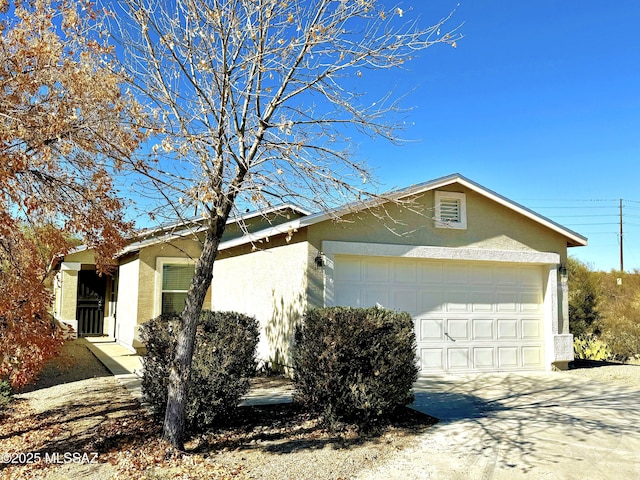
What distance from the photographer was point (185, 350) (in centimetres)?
587

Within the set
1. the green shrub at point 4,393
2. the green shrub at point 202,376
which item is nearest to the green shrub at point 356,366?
the green shrub at point 202,376

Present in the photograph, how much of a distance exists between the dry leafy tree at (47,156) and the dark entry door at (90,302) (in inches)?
557

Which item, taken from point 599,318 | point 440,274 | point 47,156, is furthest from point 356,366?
point 599,318

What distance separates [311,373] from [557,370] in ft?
23.9

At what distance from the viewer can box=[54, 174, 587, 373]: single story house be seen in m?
10.1

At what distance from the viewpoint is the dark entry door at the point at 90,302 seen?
1941 centimetres

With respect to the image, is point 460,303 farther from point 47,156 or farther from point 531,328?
point 47,156

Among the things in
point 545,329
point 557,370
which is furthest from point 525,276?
point 557,370

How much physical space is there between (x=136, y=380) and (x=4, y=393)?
7.54 ft

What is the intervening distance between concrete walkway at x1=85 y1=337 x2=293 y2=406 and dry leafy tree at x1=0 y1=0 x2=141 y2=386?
1908mm

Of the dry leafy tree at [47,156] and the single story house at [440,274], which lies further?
the single story house at [440,274]

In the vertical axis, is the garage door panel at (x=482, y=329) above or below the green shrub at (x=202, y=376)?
above

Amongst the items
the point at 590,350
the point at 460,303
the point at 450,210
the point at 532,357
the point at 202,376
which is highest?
the point at 450,210

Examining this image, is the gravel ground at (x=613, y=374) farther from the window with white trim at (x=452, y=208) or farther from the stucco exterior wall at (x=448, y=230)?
the window with white trim at (x=452, y=208)
